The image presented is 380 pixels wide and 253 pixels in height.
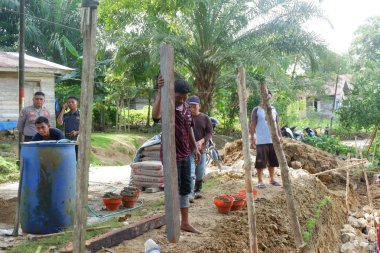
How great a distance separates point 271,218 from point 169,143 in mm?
3167

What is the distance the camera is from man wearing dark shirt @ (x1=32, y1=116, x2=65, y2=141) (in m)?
5.53

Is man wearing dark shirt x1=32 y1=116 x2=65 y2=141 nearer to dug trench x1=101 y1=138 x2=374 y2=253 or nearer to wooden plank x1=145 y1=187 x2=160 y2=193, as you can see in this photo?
dug trench x1=101 y1=138 x2=374 y2=253

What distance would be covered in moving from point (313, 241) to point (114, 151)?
10.7m

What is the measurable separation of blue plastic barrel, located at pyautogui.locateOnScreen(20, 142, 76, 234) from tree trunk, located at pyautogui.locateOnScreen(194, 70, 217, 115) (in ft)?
33.7

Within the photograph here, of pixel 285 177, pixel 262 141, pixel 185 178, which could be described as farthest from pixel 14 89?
pixel 285 177

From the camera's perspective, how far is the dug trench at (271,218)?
477 cm

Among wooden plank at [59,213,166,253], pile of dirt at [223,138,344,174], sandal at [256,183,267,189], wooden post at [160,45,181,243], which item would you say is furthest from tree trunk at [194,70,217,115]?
wooden post at [160,45,181,243]

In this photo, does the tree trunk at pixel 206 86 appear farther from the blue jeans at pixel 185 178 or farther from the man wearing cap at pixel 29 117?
the blue jeans at pixel 185 178

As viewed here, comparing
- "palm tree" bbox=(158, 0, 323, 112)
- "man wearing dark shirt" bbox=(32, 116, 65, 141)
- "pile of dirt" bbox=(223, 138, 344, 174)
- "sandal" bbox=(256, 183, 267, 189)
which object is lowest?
"sandal" bbox=(256, 183, 267, 189)

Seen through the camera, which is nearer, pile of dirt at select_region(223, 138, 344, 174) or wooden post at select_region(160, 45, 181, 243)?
wooden post at select_region(160, 45, 181, 243)

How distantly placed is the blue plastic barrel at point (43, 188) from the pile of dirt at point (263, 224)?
3.20 ft

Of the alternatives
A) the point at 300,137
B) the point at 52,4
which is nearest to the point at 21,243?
the point at 300,137

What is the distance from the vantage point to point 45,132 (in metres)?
5.57

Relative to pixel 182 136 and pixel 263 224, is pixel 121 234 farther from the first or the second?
pixel 263 224
